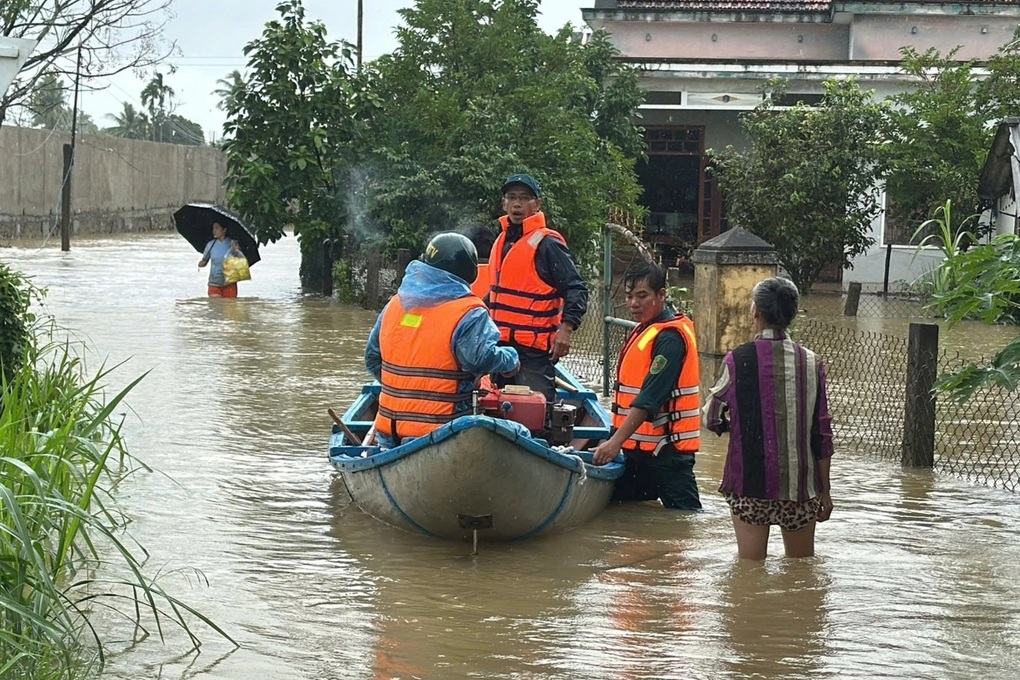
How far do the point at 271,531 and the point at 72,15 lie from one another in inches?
431

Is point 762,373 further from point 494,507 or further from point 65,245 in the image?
point 65,245

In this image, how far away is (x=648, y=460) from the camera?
865 centimetres

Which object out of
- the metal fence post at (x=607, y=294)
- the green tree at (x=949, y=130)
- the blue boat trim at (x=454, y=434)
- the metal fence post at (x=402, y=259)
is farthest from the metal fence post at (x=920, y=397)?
the green tree at (x=949, y=130)

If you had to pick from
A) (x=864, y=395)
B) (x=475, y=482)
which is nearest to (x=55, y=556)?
(x=475, y=482)

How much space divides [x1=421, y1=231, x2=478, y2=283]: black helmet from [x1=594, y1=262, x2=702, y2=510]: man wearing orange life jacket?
3.22ft

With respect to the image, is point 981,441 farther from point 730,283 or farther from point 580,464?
point 580,464

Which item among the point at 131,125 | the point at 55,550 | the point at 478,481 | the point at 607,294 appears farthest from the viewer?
the point at 131,125

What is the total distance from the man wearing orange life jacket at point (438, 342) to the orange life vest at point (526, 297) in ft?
6.11

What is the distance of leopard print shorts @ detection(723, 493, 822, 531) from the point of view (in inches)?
264

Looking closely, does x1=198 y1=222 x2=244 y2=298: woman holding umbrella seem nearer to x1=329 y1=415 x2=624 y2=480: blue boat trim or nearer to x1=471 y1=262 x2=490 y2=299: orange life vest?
x1=471 y1=262 x2=490 y2=299: orange life vest

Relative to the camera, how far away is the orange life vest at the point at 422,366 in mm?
7699

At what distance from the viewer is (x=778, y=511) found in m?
6.73

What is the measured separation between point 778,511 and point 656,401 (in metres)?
1.23

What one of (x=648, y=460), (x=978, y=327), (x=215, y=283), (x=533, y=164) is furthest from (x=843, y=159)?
(x=648, y=460)
